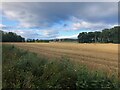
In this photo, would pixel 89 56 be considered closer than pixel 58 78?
No

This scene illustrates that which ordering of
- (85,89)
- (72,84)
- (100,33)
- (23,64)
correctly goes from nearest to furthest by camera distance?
(85,89)
(72,84)
(23,64)
(100,33)

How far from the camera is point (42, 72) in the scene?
7340mm

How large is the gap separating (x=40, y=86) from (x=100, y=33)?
95226 mm

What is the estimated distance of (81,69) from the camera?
22.1ft

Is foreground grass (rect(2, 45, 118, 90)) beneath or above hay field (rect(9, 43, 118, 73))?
above

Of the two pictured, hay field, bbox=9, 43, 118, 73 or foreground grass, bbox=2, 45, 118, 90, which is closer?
foreground grass, bbox=2, 45, 118, 90

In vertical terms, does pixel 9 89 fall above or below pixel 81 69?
below

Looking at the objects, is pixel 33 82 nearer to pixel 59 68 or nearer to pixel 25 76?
pixel 25 76

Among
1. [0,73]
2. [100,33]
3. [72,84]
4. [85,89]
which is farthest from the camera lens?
[100,33]

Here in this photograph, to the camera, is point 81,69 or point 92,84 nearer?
point 92,84

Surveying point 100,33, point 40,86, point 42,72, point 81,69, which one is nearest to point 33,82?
point 40,86

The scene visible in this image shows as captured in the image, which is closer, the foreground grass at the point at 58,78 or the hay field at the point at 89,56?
the foreground grass at the point at 58,78

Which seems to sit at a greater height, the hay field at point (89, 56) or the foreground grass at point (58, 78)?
the foreground grass at point (58, 78)

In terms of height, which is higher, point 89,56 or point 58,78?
point 58,78
